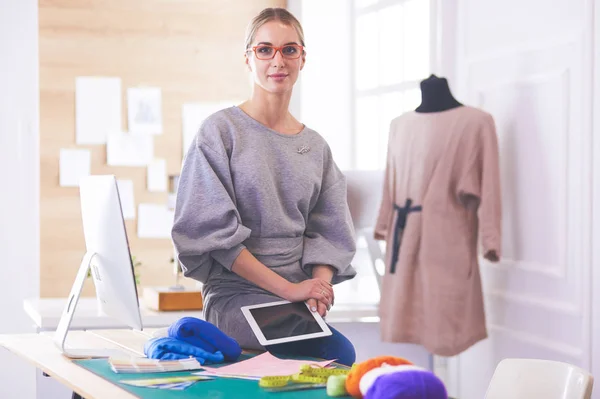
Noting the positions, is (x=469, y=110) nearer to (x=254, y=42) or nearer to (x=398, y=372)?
(x=254, y=42)

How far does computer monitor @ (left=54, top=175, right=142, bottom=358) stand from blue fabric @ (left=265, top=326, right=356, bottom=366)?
0.31 m

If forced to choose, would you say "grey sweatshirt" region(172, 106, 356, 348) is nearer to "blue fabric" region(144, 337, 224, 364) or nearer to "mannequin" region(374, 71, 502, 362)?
"blue fabric" region(144, 337, 224, 364)

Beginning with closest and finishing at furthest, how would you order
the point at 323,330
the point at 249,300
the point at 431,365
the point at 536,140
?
the point at 323,330
the point at 249,300
the point at 536,140
the point at 431,365

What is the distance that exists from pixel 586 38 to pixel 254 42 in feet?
4.00

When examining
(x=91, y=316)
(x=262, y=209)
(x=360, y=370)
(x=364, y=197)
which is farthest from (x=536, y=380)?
(x=364, y=197)

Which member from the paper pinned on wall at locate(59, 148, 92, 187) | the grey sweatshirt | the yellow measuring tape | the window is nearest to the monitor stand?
the grey sweatshirt

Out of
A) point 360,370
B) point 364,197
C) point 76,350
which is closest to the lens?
point 360,370

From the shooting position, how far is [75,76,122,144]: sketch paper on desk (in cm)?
494

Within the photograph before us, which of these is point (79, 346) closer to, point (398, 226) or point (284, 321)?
point (284, 321)

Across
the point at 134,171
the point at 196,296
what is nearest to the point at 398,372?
Answer: the point at 196,296

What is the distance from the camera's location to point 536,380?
5.74ft

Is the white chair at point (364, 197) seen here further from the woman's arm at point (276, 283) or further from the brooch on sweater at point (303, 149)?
the woman's arm at point (276, 283)

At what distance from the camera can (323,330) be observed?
6.24ft

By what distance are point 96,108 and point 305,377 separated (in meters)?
3.63
